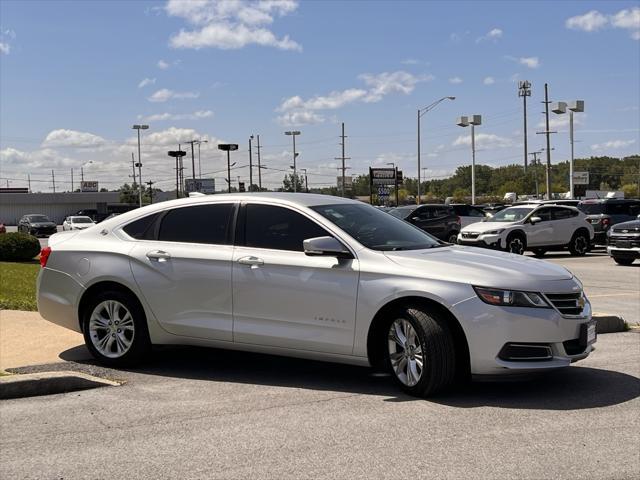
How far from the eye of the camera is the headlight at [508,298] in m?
5.28

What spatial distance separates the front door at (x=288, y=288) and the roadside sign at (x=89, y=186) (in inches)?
5120

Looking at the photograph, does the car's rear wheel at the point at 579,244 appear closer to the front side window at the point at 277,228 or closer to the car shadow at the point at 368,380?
the car shadow at the point at 368,380

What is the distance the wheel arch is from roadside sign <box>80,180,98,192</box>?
130922 millimetres

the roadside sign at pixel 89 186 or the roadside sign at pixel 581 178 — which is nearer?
the roadside sign at pixel 581 178

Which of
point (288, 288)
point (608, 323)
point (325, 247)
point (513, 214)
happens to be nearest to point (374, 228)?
point (325, 247)

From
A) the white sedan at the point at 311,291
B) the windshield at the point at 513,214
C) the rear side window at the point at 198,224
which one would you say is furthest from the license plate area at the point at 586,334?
the windshield at the point at 513,214

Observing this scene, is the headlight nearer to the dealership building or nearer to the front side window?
the front side window

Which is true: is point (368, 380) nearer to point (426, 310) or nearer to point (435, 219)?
point (426, 310)

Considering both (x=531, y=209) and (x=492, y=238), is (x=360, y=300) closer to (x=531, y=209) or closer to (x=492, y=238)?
(x=492, y=238)

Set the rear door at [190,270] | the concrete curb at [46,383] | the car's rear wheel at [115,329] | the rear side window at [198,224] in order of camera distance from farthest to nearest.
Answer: the car's rear wheel at [115,329]
the rear side window at [198,224]
the rear door at [190,270]
the concrete curb at [46,383]

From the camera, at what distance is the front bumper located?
5.23 meters

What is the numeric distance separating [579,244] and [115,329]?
19319 mm

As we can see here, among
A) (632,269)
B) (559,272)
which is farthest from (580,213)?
(559,272)

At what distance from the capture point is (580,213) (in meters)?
23.1
